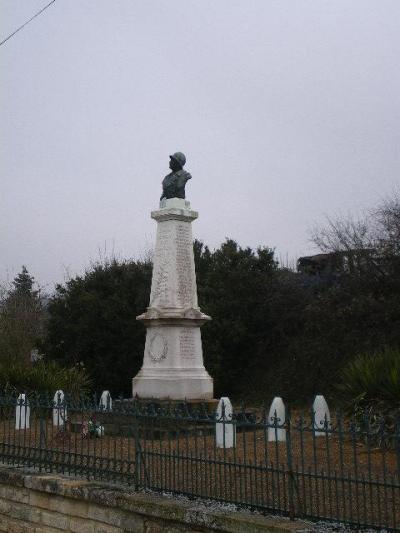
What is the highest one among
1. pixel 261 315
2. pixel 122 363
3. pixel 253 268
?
→ pixel 253 268

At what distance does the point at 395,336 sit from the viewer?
665 inches

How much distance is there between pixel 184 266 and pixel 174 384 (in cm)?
227

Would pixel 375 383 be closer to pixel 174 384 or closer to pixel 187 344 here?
pixel 174 384

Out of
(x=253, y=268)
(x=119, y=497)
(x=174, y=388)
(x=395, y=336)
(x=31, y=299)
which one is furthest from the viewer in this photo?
(x=31, y=299)

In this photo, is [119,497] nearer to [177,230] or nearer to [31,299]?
[177,230]

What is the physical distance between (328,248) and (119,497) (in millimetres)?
15246

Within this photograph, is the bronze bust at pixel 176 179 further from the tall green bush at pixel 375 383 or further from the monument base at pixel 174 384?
the tall green bush at pixel 375 383

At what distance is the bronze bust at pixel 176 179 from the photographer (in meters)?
13.0

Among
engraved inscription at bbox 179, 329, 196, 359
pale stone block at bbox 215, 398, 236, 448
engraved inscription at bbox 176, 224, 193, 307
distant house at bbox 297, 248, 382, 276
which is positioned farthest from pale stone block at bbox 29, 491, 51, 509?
distant house at bbox 297, 248, 382, 276

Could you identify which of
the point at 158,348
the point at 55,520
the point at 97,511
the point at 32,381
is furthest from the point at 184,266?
the point at 97,511

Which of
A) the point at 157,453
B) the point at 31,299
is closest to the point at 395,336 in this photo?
the point at 157,453

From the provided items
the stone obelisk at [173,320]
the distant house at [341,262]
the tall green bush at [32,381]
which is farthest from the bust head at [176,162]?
the distant house at [341,262]

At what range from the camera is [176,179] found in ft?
43.2

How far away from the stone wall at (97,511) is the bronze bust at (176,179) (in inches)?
262
